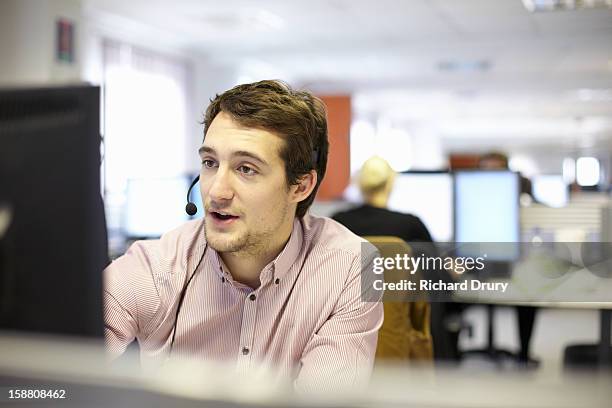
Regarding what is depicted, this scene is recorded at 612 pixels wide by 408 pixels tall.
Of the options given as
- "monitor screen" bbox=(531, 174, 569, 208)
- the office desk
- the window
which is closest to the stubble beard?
the office desk

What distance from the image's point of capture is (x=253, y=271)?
1178mm

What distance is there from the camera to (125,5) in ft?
17.0

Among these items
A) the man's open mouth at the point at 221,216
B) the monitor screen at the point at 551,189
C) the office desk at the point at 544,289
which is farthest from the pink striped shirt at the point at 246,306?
the monitor screen at the point at 551,189

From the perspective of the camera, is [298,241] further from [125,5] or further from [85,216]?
[125,5]

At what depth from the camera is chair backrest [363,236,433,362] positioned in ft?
5.50

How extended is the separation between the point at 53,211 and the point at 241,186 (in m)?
0.59

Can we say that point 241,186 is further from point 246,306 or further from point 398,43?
point 398,43

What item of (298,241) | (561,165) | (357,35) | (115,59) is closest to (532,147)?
(561,165)

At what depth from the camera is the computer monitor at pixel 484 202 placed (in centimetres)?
327

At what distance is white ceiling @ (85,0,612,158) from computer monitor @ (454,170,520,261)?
3.25 feet

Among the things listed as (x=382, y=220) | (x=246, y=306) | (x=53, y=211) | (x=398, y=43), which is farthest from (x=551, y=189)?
(x=53, y=211)

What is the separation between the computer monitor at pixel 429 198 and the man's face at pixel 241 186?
7.45ft

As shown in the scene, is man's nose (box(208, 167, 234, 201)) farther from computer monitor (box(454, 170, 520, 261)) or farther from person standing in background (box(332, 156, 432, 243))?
computer monitor (box(454, 170, 520, 261))

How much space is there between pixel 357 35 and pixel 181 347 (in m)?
5.55
